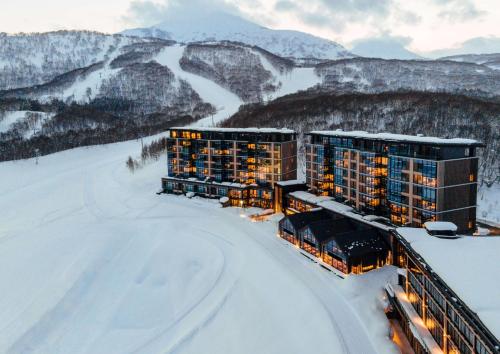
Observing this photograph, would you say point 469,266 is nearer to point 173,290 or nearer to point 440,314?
point 440,314

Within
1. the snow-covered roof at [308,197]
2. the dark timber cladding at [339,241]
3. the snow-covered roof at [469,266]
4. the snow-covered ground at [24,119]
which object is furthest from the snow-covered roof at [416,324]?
the snow-covered ground at [24,119]

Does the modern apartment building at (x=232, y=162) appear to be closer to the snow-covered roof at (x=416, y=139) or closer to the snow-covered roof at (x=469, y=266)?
the snow-covered roof at (x=416, y=139)

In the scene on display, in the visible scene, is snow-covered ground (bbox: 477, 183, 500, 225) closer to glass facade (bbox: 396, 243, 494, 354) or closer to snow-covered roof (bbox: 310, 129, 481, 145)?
snow-covered roof (bbox: 310, 129, 481, 145)

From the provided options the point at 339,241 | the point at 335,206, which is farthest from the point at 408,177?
the point at 335,206

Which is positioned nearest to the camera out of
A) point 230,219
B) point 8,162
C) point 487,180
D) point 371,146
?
point 371,146

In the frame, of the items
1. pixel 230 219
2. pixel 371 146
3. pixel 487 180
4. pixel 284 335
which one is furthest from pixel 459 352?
pixel 487 180

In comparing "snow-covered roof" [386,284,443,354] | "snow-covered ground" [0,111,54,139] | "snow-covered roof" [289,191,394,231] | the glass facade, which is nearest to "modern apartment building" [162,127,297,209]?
"snow-covered roof" [289,191,394,231]

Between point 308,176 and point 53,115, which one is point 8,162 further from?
point 308,176
